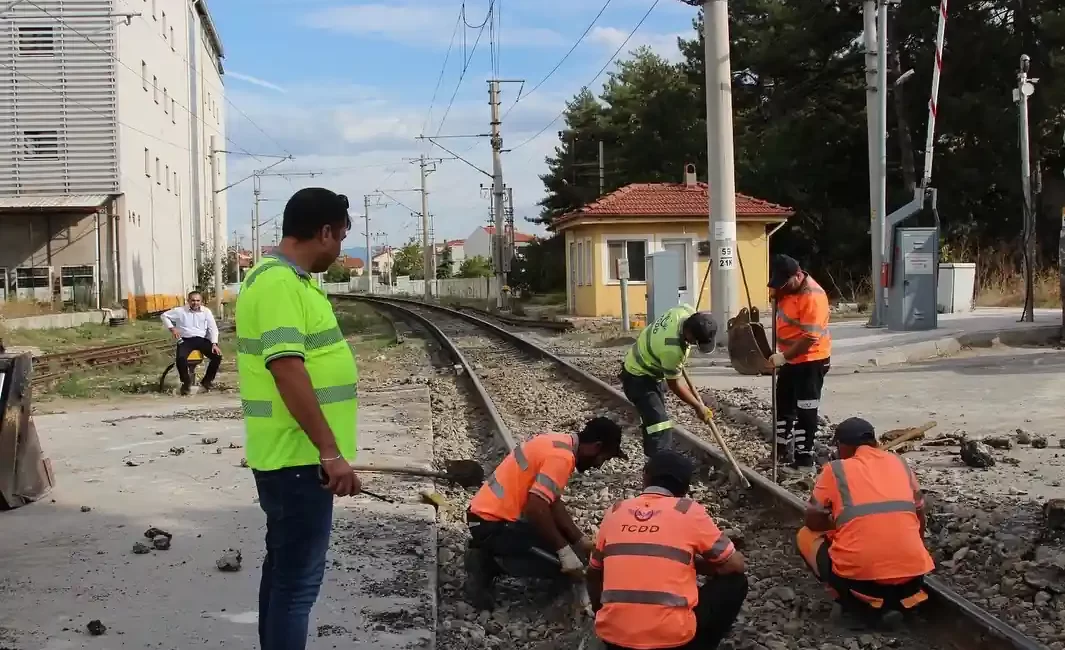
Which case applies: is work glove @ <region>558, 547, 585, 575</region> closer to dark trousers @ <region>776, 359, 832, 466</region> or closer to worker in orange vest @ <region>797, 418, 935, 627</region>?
worker in orange vest @ <region>797, 418, 935, 627</region>

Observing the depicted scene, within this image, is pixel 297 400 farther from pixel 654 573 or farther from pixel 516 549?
pixel 516 549

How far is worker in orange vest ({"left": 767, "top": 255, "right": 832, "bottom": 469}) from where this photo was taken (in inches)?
323

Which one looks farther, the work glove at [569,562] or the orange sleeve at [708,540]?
the work glove at [569,562]

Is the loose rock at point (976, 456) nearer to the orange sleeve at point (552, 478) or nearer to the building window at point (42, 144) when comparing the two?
the orange sleeve at point (552, 478)

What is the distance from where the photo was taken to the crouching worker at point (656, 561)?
403 cm

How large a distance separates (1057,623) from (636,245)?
88.9 feet

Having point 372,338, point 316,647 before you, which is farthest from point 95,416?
point 372,338

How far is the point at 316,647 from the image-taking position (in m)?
4.66

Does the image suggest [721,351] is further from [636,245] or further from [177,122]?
[177,122]

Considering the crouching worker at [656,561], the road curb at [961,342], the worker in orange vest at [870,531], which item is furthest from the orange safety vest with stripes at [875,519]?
the road curb at [961,342]

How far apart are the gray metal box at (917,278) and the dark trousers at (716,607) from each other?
16.8 m

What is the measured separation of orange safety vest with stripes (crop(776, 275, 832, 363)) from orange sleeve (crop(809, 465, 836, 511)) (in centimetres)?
310

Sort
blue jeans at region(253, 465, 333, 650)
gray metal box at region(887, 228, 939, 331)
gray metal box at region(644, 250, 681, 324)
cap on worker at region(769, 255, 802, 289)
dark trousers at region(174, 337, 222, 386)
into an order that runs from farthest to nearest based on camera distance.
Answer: gray metal box at region(644, 250, 681, 324) → gray metal box at region(887, 228, 939, 331) → dark trousers at region(174, 337, 222, 386) → cap on worker at region(769, 255, 802, 289) → blue jeans at region(253, 465, 333, 650)

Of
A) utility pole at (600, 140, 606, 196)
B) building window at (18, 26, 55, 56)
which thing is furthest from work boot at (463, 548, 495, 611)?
utility pole at (600, 140, 606, 196)
